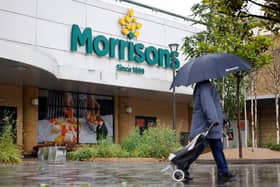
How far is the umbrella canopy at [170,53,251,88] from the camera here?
325 inches

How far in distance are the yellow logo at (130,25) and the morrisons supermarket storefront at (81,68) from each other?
0.05 metres

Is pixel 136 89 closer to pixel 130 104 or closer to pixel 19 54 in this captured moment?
pixel 130 104

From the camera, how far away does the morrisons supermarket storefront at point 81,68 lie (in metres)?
21.1

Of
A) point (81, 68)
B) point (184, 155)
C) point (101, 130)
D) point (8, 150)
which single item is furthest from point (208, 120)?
point (101, 130)

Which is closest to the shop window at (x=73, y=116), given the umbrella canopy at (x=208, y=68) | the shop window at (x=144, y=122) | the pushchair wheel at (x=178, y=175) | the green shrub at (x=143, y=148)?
the shop window at (x=144, y=122)

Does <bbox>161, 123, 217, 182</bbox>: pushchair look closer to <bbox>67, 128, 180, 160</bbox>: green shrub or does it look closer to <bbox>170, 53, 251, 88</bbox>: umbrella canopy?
<bbox>170, 53, 251, 88</bbox>: umbrella canopy

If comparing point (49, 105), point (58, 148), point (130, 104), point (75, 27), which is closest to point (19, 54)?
point (58, 148)

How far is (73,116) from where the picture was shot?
2639cm

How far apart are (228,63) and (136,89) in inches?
682

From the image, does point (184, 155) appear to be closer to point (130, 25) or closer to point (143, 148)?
point (143, 148)

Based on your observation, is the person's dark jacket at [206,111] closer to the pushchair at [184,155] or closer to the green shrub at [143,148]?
the pushchair at [184,155]

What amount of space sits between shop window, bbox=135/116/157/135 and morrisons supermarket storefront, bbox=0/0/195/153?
60 millimetres

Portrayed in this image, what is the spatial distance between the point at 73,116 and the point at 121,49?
4.24m

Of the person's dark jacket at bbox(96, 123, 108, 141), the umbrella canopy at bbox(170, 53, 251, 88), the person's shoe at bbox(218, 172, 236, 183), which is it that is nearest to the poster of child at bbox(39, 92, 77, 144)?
the person's dark jacket at bbox(96, 123, 108, 141)
